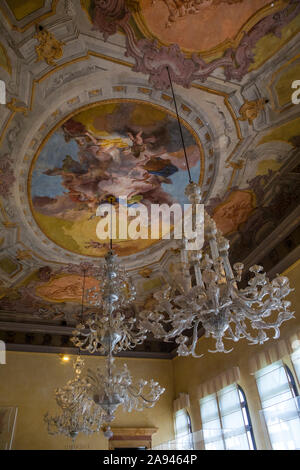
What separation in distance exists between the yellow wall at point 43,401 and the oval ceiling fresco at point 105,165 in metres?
4.87

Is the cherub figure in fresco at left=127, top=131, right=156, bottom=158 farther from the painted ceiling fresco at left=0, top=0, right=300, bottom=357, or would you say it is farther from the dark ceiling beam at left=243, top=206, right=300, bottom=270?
the dark ceiling beam at left=243, top=206, right=300, bottom=270

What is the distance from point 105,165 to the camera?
6773 millimetres

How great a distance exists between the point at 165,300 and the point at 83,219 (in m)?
4.77

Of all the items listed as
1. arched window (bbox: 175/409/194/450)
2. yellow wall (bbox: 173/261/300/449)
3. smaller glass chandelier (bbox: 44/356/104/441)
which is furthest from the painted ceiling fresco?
arched window (bbox: 175/409/194/450)

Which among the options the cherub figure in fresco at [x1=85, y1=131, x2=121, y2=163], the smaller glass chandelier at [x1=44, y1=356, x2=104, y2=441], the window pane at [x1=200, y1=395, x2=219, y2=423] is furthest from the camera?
the window pane at [x1=200, y1=395, x2=219, y2=423]

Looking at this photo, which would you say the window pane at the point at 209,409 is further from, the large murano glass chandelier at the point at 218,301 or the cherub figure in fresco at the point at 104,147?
the cherub figure in fresco at the point at 104,147

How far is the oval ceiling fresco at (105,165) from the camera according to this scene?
601 centimetres

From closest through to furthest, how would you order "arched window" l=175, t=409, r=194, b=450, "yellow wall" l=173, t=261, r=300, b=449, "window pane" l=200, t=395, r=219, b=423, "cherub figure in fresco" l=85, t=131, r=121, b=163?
"cherub figure in fresco" l=85, t=131, r=121, b=163
"yellow wall" l=173, t=261, r=300, b=449
"window pane" l=200, t=395, r=219, b=423
"arched window" l=175, t=409, r=194, b=450

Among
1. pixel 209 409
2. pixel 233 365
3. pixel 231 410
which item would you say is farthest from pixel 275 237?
pixel 209 409

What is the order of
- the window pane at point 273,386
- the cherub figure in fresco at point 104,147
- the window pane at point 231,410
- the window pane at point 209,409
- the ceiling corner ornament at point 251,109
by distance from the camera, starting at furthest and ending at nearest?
1. the window pane at point 209,409
2. the window pane at point 231,410
3. the window pane at point 273,386
4. the cherub figure in fresco at point 104,147
5. the ceiling corner ornament at point 251,109

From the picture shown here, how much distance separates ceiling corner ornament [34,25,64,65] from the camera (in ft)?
15.3

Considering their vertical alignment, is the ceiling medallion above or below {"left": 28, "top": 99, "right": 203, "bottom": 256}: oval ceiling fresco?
below

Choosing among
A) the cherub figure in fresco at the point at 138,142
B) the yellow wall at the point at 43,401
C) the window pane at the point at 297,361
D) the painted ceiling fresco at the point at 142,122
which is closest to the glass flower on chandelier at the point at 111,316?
the painted ceiling fresco at the point at 142,122

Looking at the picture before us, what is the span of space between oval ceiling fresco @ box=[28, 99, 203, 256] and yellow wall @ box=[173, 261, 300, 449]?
3.53 m
